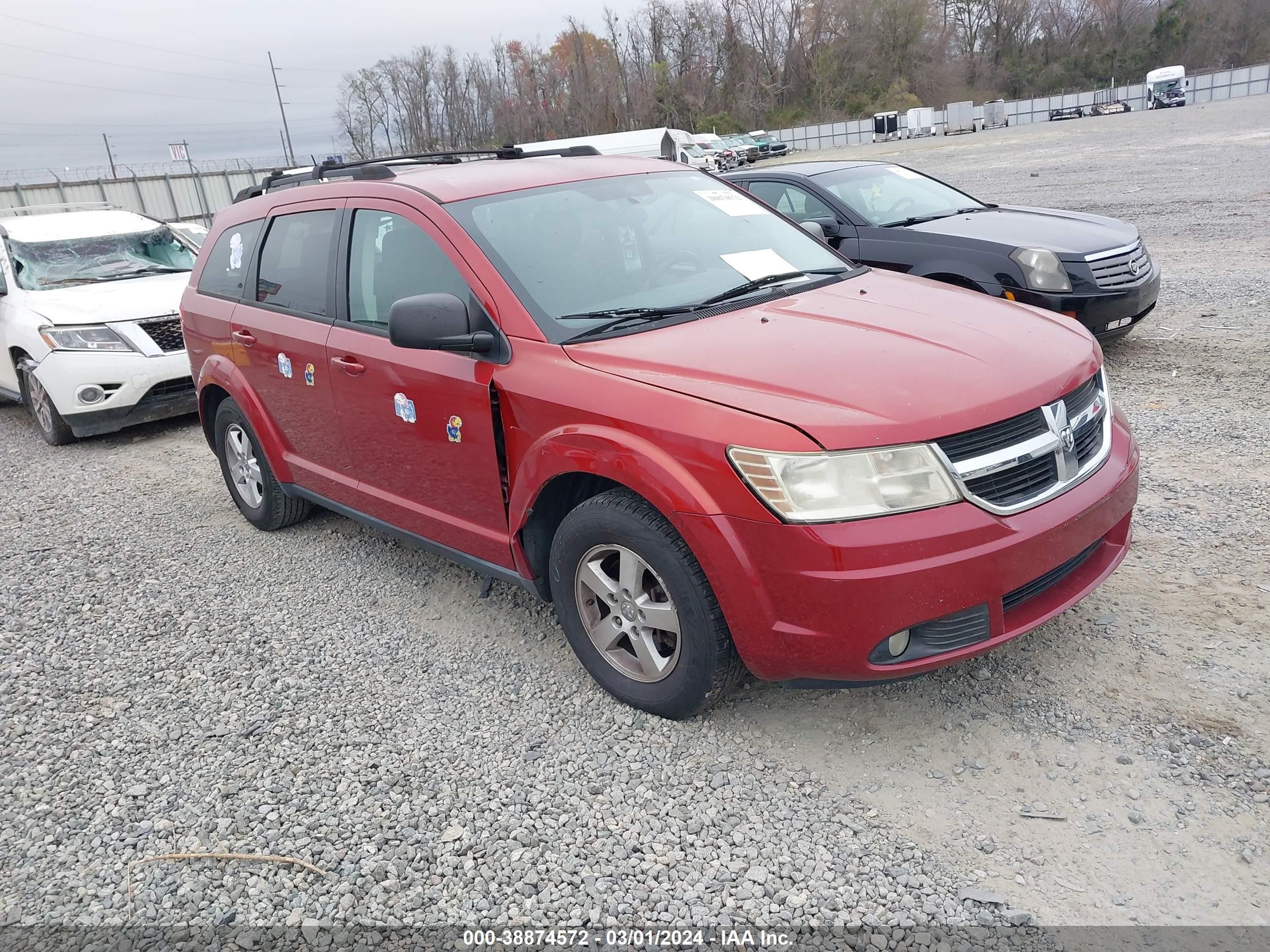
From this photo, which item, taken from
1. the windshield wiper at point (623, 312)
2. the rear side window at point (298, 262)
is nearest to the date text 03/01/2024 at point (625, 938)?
the windshield wiper at point (623, 312)

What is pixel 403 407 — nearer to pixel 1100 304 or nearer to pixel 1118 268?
pixel 1100 304

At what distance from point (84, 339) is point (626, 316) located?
20.2ft

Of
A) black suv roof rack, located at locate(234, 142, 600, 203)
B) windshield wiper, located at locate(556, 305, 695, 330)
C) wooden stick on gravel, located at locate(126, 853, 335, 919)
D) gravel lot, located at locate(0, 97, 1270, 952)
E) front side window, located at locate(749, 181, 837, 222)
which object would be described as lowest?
gravel lot, located at locate(0, 97, 1270, 952)

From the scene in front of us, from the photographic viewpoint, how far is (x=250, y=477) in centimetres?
538

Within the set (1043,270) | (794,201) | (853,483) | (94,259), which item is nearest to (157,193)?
(94,259)

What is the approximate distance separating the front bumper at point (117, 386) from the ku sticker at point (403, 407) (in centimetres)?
443

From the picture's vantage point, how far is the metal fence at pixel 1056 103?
69.8 m

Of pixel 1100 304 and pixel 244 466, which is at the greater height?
pixel 1100 304

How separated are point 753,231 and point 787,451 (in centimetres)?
177

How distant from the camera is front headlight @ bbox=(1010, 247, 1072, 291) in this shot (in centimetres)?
649

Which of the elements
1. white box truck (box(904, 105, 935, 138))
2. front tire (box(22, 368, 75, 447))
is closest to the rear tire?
front tire (box(22, 368, 75, 447))

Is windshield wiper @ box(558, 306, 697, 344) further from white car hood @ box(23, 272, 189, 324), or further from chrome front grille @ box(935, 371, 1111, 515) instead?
white car hood @ box(23, 272, 189, 324)

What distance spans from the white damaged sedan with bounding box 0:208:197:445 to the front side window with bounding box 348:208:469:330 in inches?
169

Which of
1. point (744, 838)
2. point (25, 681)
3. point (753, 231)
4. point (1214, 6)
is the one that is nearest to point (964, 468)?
point (744, 838)
